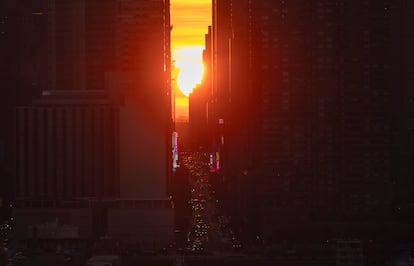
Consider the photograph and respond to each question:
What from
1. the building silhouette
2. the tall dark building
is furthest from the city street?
the building silhouette

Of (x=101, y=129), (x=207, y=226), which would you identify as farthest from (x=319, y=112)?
(x=101, y=129)

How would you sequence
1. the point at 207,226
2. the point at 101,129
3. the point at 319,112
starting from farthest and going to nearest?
the point at 319,112 → the point at 207,226 → the point at 101,129

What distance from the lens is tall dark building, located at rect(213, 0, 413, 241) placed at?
4146 inches

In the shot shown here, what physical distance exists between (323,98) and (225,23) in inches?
1284

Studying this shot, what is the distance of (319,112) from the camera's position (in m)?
109

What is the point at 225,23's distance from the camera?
459 feet

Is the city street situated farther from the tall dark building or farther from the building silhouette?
the building silhouette

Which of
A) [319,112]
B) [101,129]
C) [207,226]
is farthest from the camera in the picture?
[319,112]

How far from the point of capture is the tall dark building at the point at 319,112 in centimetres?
10531

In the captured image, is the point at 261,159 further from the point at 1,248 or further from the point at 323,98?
the point at 1,248

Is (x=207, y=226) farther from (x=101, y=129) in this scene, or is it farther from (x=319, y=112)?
(x=319, y=112)

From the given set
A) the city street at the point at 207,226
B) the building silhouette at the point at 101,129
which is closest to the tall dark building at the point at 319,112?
the city street at the point at 207,226

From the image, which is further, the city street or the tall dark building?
the tall dark building

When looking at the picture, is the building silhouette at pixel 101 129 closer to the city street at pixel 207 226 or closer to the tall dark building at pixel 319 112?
the city street at pixel 207 226
